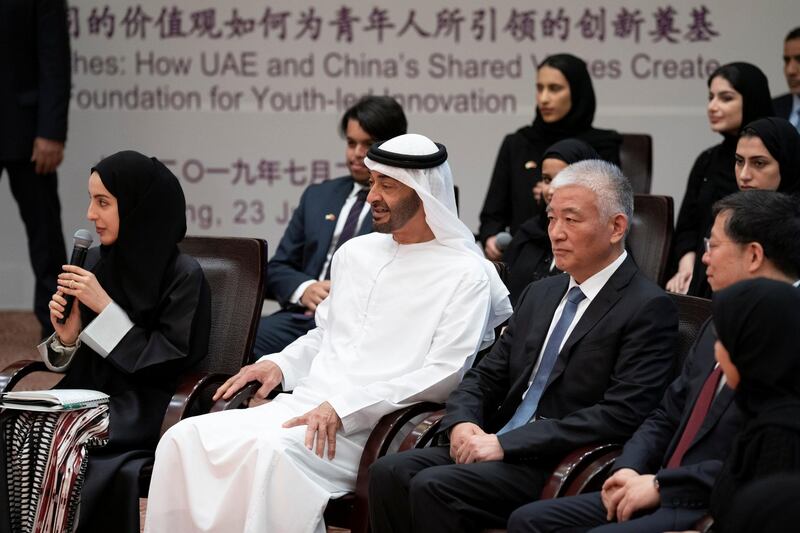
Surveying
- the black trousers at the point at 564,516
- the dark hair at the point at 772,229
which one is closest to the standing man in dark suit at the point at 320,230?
the black trousers at the point at 564,516

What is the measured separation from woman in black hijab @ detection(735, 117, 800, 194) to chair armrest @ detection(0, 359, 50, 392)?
99.0 inches

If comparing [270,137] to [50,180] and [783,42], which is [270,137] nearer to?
[50,180]

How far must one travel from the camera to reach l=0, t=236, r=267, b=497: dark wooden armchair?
4273 mm

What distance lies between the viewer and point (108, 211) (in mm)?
4059

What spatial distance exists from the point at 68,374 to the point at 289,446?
0.96 meters

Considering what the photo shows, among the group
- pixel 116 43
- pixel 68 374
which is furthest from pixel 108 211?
pixel 116 43

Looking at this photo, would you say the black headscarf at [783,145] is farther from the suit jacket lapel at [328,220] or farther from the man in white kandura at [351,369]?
the suit jacket lapel at [328,220]

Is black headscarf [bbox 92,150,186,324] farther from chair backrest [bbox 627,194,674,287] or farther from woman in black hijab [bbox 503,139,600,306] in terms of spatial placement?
chair backrest [bbox 627,194,674,287]

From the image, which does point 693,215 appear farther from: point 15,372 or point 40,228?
point 40,228

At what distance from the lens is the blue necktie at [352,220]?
5.23 metres

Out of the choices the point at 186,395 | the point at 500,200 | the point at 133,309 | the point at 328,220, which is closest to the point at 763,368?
the point at 186,395

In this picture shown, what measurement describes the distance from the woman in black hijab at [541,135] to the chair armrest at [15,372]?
2294 millimetres

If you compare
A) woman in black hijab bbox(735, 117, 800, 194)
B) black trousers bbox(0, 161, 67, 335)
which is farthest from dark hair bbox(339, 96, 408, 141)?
black trousers bbox(0, 161, 67, 335)

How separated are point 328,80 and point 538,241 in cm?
252
